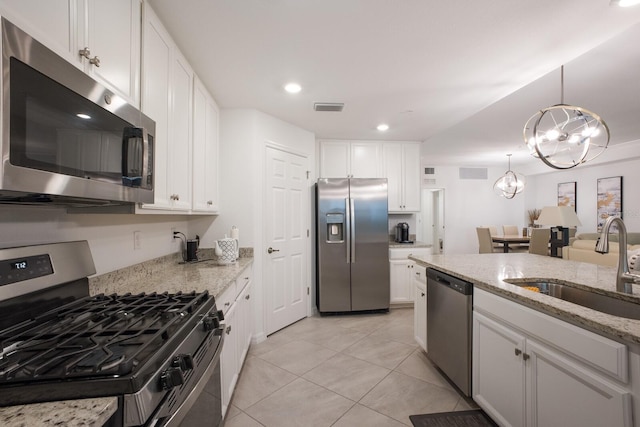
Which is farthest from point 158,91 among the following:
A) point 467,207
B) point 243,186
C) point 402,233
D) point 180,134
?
point 467,207

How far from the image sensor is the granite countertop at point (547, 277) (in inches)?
41.6

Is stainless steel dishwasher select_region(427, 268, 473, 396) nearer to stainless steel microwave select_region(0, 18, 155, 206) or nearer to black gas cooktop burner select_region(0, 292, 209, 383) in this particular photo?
black gas cooktop burner select_region(0, 292, 209, 383)

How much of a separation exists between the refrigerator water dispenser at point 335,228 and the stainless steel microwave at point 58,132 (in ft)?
8.75

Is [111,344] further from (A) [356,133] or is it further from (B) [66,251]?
(A) [356,133]

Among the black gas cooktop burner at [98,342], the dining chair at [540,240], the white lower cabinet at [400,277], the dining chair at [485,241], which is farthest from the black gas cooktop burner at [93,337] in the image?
the dining chair at [485,241]

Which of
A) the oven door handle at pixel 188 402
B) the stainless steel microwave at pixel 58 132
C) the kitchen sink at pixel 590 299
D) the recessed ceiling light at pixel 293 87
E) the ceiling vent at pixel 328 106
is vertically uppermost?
the recessed ceiling light at pixel 293 87

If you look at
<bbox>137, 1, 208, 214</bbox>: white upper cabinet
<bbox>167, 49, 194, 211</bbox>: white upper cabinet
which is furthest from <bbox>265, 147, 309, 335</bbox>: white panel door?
<bbox>167, 49, 194, 211</bbox>: white upper cabinet

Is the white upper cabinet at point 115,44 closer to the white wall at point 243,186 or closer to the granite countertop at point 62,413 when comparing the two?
the granite countertop at point 62,413

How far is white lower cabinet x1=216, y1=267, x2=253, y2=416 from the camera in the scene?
1668 millimetres

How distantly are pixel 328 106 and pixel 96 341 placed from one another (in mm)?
2602

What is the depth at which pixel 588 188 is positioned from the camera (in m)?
6.54

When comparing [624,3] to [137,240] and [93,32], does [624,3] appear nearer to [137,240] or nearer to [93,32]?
[93,32]

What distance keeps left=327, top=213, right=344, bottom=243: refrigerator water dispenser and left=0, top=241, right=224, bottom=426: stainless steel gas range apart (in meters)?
2.37

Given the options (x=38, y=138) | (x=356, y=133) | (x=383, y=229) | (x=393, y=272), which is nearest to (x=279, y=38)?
(x=38, y=138)
